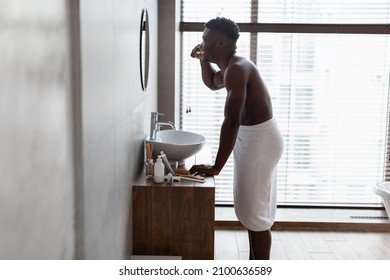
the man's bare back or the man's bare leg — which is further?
the man's bare leg

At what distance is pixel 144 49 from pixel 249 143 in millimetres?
881

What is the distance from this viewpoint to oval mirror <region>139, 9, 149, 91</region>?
2.75m

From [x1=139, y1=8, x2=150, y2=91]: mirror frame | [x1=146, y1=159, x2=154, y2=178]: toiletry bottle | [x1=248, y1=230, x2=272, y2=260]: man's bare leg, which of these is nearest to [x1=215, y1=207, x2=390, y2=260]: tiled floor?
[x1=248, y1=230, x2=272, y2=260]: man's bare leg

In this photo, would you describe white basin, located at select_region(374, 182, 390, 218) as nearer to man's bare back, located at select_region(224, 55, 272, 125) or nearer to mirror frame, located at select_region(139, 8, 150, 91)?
man's bare back, located at select_region(224, 55, 272, 125)

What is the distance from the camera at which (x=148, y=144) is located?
8.93 feet

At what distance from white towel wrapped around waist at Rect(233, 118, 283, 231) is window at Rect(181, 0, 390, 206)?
1.45 metres

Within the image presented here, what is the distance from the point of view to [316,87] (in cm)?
397

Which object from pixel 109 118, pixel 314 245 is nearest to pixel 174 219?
pixel 109 118

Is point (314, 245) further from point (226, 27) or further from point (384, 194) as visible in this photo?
point (226, 27)

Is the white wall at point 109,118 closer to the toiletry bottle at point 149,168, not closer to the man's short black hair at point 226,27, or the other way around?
the toiletry bottle at point 149,168

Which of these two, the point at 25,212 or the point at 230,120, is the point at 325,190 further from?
the point at 25,212

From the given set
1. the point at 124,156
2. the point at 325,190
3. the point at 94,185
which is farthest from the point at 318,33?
the point at 94,185

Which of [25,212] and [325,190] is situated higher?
[25,212]

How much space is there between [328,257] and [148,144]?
1.41 m
